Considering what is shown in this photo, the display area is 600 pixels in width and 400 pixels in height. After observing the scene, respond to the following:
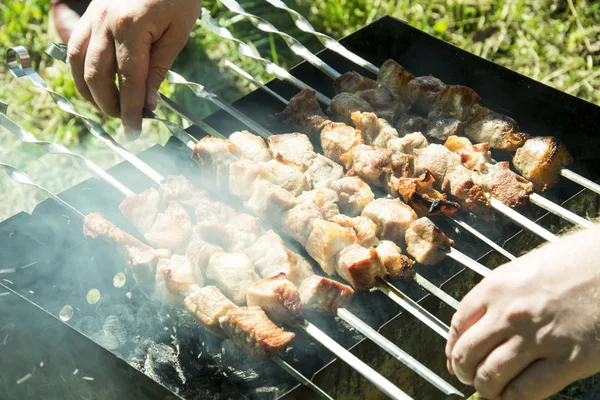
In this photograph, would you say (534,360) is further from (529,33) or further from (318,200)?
(529,33)

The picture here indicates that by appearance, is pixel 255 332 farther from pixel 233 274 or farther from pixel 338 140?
pixel 338 140

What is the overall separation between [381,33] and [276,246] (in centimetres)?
225

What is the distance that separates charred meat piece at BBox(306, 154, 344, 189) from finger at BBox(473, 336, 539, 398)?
4.89 feet

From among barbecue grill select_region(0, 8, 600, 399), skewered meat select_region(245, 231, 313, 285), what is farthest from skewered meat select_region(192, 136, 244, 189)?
skewered meat select_region(245, 231, 313, 285)

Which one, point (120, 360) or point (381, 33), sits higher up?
point (381, 33)

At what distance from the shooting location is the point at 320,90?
4555mm

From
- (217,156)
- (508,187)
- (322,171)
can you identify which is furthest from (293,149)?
(508,187)

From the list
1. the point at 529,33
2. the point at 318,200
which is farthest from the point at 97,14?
the point at 529,33

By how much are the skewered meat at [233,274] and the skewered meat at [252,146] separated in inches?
26.2

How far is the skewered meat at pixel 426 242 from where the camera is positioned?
10.1ft

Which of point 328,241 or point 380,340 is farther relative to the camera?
point 328,241

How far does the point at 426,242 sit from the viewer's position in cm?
310

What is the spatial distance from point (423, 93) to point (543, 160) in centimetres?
82

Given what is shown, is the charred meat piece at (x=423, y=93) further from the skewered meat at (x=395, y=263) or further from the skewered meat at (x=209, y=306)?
the skewered meat at (x=209, y=306)
